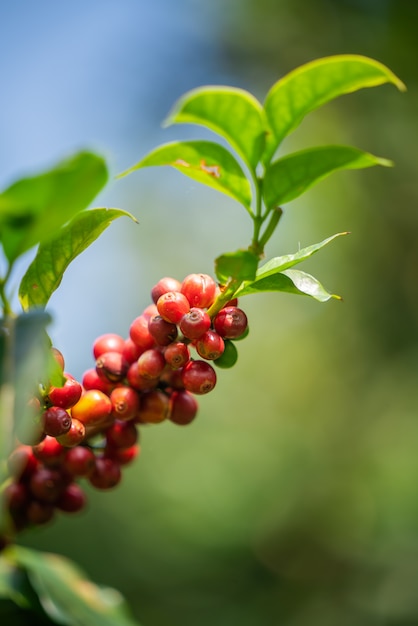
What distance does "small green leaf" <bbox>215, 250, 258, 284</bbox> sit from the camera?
80 centimetres

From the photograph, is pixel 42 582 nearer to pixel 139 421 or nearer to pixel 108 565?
pixel 139 421

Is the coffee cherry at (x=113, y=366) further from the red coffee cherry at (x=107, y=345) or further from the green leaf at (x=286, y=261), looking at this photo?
the green leaf at (x=286, y=261)

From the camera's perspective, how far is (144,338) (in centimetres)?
99

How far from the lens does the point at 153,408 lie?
102 cm

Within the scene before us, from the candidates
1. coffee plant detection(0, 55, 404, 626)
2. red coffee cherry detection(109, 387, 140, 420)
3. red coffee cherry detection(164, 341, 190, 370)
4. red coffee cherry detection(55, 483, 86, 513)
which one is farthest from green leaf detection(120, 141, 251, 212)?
red coffee cherry detection(55, 483, 86, 513)

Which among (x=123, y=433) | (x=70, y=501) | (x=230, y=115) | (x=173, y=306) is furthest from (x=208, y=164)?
(x=70, y=501)

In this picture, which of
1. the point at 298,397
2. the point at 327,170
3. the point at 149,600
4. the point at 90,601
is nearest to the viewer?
the point at 327,170

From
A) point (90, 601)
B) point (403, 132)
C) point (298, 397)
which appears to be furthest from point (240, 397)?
point (90, 601)

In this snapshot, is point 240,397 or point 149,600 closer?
point 149,600

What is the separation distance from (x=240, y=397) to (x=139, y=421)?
6.16 meters

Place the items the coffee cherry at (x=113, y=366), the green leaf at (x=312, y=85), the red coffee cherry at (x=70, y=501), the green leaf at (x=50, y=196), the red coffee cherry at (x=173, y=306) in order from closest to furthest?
the green leaf at (x=50, y=196), the green leaf at (x=312, y=85), the red coffee cherry at (x=173, y=306), the coffee cherry at (x=113, y=366), the red coffee cherry at (x=70, y=501)

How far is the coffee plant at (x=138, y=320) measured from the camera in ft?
2.18

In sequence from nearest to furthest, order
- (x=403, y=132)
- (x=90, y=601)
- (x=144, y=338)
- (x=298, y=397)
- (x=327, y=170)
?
(x=327, y=170) → (x=144, y=338) → (x=90, y=601) → (x=298, y=397) → (x=403, y=132)

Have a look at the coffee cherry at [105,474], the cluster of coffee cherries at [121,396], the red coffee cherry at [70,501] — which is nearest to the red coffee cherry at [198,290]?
the cluster of coffee cherries at [121,396]
